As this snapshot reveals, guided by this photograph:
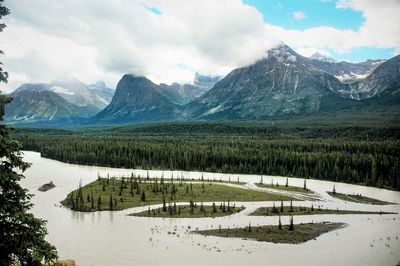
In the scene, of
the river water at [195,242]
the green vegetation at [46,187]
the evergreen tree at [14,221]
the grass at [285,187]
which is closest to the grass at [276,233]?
the river water at [195,242]

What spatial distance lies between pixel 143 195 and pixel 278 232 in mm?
43670

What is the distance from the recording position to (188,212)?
97.6 metres

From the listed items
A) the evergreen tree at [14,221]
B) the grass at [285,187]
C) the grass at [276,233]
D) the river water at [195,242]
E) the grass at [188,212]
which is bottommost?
the river water at [195,242]

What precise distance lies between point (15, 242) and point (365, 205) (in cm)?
10794

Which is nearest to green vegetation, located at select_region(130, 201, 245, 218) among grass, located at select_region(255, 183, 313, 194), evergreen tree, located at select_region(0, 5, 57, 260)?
grass, located at select_region(255, 183, 313, 194)

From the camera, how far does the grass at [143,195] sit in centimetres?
10506

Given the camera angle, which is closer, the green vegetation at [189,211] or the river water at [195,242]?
the river water at [195,242]

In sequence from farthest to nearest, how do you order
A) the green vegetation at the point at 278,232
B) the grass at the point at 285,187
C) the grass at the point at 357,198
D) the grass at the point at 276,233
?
the grass at the point at 285,187
the grass at the point at 357,198
the green vegetation at the point at 278,232
the grass at the point at 276,233

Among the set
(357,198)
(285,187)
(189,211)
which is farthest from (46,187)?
(357,198)

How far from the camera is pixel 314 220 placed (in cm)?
9450

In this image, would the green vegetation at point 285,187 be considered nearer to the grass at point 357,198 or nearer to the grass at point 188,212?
the grass at point 357,198

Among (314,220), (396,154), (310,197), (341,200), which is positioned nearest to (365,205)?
(341,200)

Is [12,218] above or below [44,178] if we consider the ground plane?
above

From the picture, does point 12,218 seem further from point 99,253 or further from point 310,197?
point 310,197
